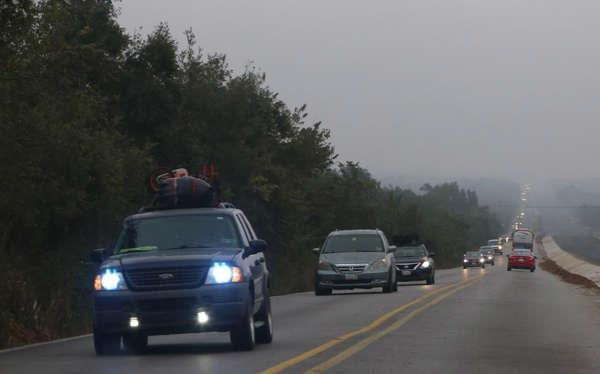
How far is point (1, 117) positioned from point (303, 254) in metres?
41.2

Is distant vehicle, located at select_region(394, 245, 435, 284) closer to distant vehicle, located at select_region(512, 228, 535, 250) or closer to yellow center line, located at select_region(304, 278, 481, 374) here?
yellow center line, located at select_region(304, 278, 481, 374)

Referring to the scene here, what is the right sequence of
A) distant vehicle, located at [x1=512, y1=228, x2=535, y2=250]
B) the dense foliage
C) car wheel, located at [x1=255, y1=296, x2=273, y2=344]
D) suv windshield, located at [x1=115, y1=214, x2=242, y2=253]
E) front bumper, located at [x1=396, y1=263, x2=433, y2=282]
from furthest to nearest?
distant vehicle, located at [x1=512, y1=228, x2=535, y2=250] → front bumper, located at [x1=396, y1=263, x2=433, y2=282] → the dense foliage → car wheel, located at [x1=255, y1=296, x2=273, y2=344] → suv windshield, located at [x1=115, y1=214, x2=242, y2=253]

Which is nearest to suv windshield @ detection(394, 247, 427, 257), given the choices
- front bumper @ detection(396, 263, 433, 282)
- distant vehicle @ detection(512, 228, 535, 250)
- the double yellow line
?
front bumper @ detection(396, 263, 433, 282)

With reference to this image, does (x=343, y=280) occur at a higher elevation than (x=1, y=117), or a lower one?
lower

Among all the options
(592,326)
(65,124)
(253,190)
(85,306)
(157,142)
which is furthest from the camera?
(253,190)

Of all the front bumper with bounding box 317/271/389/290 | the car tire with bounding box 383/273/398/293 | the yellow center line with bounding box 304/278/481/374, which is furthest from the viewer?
the car tire with bounding box 383/273/398/293

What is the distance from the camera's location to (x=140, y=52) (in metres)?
46.2

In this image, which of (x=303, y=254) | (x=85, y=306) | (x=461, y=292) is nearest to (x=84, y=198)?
(x=85, y=306)

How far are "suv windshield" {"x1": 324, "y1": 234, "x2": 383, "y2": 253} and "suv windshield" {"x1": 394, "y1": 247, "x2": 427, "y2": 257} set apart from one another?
11978 mm

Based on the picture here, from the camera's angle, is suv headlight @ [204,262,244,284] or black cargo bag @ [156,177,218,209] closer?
suv headlight @ [204,262,244,284]

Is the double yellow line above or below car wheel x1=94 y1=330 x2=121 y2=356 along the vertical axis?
below

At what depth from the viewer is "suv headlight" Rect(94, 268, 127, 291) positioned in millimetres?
14859

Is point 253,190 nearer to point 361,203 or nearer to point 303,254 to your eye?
point 303,254

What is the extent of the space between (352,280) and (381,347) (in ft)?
60.4
